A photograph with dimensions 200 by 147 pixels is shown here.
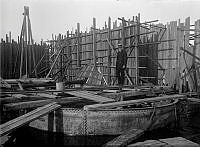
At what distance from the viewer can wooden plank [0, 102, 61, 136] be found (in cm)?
535

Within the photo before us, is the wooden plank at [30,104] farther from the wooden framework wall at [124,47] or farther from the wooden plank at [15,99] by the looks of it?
the wooden framework wall at [124,47]

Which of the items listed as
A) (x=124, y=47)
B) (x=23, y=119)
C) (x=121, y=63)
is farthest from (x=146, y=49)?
(x=23, y=119)

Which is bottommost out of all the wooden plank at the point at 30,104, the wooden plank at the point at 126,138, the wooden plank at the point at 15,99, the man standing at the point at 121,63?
the wooden plank at the point at 126,138

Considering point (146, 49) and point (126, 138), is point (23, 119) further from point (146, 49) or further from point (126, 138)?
point (146, 49)

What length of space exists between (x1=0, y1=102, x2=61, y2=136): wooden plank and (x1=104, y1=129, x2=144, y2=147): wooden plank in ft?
6.75

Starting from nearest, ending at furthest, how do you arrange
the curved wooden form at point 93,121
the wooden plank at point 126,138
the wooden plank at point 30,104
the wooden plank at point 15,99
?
the wooden plank at point 126,138, the wooden plank at point 30,104, the curved wooden form at point 93,121, the wooden plank at point 15,99

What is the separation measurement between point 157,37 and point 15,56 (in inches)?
516

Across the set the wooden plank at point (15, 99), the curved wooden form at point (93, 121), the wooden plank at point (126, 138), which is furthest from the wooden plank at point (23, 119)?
the wooden plank at point (126, 138)

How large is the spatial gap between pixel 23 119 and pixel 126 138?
2.89m

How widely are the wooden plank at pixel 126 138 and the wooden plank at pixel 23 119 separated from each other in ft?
6.75

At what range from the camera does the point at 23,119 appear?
5.98 meters

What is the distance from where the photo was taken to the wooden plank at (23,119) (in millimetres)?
5346

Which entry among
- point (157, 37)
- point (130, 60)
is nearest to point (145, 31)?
point (157, 37)

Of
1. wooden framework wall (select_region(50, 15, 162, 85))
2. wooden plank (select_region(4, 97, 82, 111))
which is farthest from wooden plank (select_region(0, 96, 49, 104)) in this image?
wooden framework wall (select_region(50, 15, 162, 85))
